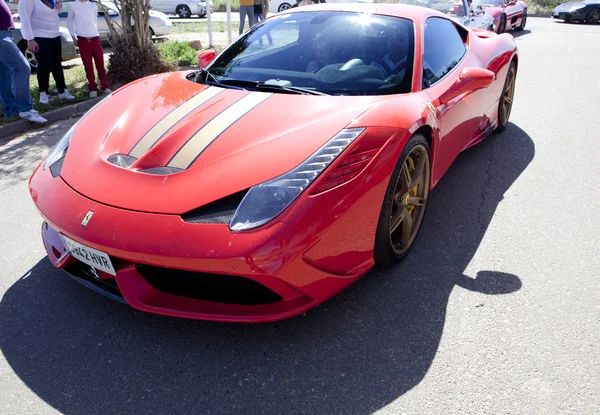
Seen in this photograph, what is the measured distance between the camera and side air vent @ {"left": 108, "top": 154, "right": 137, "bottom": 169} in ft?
7.86

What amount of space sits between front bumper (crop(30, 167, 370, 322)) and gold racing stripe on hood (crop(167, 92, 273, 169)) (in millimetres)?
364

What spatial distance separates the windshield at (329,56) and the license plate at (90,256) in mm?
1370

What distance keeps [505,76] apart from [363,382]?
3633mm

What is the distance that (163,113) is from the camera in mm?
2754

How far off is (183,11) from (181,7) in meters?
0.16

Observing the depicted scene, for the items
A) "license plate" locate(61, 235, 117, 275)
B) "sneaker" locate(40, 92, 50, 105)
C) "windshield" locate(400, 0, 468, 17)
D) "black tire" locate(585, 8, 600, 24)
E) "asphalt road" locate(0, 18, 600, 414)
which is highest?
"windshield" locate(400, 0, 468, 17)

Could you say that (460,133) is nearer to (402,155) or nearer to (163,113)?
(402,155)

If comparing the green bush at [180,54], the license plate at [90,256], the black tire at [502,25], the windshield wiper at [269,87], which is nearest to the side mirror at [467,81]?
the windshield wiper at [269,87]

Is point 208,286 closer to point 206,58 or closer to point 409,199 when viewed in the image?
point 409,199

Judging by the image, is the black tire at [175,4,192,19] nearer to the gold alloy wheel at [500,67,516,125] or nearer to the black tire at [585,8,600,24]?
the black tire at [585,8,600,24]

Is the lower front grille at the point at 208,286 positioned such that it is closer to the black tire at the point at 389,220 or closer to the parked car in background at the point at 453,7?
the black tire at the point at 389,220

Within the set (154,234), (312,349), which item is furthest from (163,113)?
(312,349)

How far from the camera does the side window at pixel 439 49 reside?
3.19 metres

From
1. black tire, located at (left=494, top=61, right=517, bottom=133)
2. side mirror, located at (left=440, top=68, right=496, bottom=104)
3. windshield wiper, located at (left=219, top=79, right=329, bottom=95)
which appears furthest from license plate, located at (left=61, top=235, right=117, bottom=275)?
black tire, located at (left=494, top=61, right=517, bottom=133)
